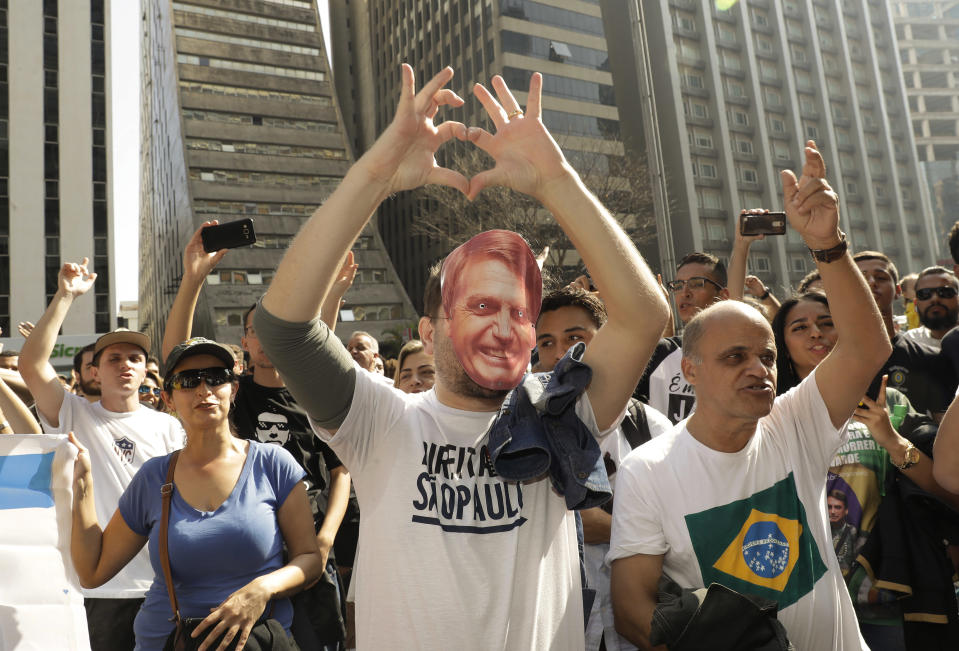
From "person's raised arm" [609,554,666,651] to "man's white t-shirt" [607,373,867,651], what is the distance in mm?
35

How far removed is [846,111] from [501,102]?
70425 millimetres

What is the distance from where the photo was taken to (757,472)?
2.52m

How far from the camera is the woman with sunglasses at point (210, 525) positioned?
266 cm

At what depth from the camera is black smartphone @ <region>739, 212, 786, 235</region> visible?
4312 millimetres

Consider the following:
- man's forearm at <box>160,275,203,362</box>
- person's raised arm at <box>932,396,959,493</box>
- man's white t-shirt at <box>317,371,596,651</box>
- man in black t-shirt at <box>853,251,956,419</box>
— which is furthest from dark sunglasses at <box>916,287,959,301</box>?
man's forearm at <box>160,275,203,362</box>

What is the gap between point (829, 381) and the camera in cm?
258

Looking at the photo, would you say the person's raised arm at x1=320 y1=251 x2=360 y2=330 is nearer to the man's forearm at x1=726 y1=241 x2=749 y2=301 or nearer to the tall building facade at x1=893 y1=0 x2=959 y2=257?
the man's forearm at x1=726 y1=241 x2=749 y2=301

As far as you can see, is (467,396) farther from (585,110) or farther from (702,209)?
(702,209)

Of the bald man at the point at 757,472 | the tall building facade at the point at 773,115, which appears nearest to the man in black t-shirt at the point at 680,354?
the bald man at the point at 757,472

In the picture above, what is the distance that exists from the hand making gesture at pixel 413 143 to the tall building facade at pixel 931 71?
9942cm

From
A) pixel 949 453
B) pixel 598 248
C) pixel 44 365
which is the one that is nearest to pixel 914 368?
pixel 949 453

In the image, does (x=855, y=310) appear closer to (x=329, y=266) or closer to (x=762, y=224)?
(x=329, y=266)

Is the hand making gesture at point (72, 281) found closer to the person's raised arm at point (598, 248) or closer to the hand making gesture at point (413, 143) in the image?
the hand making gesture at point (413, 143)

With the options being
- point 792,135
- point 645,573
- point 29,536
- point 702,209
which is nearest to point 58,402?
point 29,536
